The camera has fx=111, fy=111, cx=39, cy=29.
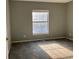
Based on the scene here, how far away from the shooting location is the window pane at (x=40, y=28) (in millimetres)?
6593

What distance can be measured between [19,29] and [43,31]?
4.83 ft

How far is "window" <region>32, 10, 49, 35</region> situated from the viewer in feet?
21.5

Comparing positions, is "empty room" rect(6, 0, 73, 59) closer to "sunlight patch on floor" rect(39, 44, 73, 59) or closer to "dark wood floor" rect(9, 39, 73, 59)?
"dark wood floor" rect(9, 39, 73, 59)

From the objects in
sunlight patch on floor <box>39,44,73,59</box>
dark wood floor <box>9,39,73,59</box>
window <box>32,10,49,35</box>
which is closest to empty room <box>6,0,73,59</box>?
window <box>32,10,49,35</box>

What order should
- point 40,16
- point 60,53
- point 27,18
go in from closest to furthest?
1. point 60,53
2. point 27,18
3. point 40,16

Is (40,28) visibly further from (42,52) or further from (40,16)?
(42,52)

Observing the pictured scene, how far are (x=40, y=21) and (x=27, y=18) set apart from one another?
2.70 ft

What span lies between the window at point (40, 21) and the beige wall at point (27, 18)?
0.74 feet

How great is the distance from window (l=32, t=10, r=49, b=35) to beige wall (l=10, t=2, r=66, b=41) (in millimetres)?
226

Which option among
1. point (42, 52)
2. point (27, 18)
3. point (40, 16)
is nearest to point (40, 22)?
point (40, 16)

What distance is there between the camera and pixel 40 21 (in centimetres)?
670

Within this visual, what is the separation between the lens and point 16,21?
6227mm

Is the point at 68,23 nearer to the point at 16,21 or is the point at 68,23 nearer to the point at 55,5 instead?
the point at 55,5
